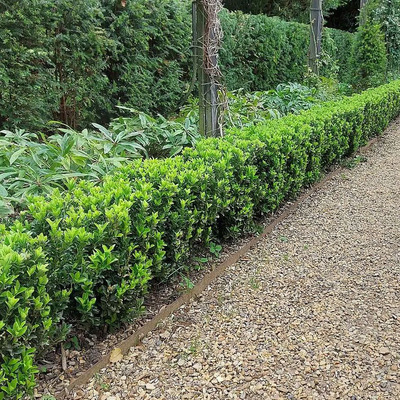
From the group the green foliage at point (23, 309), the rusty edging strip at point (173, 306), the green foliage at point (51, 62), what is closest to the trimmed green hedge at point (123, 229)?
the green foliage at point (23, 309)

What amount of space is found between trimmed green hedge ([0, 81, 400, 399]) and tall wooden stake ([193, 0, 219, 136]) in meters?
0.38

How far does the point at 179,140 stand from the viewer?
4.42m

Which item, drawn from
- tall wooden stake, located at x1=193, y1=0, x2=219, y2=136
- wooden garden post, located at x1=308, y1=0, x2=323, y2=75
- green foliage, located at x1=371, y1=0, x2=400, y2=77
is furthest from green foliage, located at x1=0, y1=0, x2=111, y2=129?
green foliage, located at x1=371, y1=0, x2=400, y2=77

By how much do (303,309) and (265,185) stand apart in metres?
1.34

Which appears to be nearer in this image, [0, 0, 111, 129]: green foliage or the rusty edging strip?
the rusty edging strip

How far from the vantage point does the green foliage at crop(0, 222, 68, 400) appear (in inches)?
63.5

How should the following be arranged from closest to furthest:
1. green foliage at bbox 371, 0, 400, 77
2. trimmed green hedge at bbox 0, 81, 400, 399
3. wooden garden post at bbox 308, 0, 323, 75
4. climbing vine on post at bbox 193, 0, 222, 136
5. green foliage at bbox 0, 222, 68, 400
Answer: green foliage at bbox 0, 222, 68, 400
trimmed green hedge at bbox 0, 81, 400, 399
climbing vine on post at bbox 193, 0, 222, 136
wooden garden post at bbox 308, 0, 323, 75
green foliage at bbox 371, 0, 400, 77

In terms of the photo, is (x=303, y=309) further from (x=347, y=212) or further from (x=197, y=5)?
(x=197, y=5)

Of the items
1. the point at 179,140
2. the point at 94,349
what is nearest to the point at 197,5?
the point at 179,140

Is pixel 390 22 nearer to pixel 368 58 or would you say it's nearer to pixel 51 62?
pixel 368 58

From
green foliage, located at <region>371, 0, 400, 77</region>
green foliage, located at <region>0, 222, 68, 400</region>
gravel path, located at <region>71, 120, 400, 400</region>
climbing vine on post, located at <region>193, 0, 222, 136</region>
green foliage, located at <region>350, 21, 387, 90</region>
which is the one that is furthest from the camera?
green foliage, located at <region>371, 0, 400, 77</region>

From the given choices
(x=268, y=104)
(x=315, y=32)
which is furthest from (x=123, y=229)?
(x=315, y=32)

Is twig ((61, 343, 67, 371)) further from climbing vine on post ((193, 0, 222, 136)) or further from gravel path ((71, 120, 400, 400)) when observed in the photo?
climbing vine on post ((193, 0, 222, 136))

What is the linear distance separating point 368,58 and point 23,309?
10990 mm
